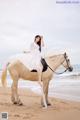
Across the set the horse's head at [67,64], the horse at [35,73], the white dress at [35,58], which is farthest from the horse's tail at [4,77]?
the horse's head at [67,64]

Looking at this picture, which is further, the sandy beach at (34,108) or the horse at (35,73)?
the horse at (35,73)

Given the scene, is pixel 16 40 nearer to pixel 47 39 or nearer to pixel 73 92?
pixel 47 39

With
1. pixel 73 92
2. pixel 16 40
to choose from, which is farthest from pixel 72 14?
pixel 73 92

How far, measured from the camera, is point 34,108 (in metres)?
2.02

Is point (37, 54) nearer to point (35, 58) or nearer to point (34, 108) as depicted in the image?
point (35, 58)

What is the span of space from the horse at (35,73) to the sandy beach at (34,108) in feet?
0.10

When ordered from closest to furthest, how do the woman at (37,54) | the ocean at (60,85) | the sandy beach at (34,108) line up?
the sandy beach at (34,108), the woman at (37,54), the ocean at (60,85)

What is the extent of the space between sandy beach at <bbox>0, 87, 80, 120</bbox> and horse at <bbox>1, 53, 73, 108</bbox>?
30mm

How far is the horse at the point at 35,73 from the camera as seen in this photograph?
2.04 metres

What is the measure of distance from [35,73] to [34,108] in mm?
189

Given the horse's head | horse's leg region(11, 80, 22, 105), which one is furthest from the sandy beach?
the horse's head

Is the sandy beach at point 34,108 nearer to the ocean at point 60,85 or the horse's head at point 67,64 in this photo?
the ocean at point 60,85

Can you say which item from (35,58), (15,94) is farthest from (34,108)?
(35,58)

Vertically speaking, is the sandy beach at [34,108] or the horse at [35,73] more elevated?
the horse at [35,73]
